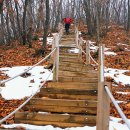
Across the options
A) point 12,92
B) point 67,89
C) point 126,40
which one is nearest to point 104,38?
Answer: point 126,40

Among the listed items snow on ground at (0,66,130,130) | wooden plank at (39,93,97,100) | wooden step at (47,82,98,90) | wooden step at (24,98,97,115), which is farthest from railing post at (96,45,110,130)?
wooden step at (47,82,98,90)

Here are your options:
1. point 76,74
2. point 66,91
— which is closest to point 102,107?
point 66,91

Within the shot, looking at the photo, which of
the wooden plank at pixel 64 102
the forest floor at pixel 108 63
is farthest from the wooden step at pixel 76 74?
the wooden plank at pixel 64 102

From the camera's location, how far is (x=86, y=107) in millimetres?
8062

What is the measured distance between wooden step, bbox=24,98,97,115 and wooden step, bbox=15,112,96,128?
710mm

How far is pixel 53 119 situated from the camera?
7371 mm

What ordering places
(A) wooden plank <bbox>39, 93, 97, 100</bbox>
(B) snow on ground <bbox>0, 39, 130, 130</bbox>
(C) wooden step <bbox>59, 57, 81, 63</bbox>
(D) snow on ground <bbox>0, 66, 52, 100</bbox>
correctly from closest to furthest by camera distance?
(B) snow on ground <bbox>0, 39, 130, 130</bbox> → (A) wooden plank <bbox>39, 93, 97, 100</bbox> → (D) snow on ground <bbox>0, 66, 52, 100</bbox> → (C) wooden step <bbox>59, 57, 81, 63</bbox>

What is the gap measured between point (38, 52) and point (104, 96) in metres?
18.2

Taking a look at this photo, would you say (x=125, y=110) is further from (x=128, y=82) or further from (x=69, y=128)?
(x=128, y=82)

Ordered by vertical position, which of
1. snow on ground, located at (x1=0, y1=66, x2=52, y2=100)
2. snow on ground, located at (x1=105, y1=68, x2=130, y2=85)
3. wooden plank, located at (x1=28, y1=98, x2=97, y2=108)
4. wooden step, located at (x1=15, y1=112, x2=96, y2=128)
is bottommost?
snow on ground, located at (x1=105, y1=68, x2=130, y2=85)

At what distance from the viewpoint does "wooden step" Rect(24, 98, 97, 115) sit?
26.4 ft

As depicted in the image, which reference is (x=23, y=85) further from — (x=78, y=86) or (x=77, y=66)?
(x=78, y=86)

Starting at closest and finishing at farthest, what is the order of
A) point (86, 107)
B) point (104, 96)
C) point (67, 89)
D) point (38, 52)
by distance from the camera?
point (104, 96)
point (86, 107)
point (67, 89)
point (38, 52)

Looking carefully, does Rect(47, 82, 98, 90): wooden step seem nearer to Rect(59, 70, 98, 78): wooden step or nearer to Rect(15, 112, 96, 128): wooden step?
Rect(15, 112, 96, 128): wooden step
